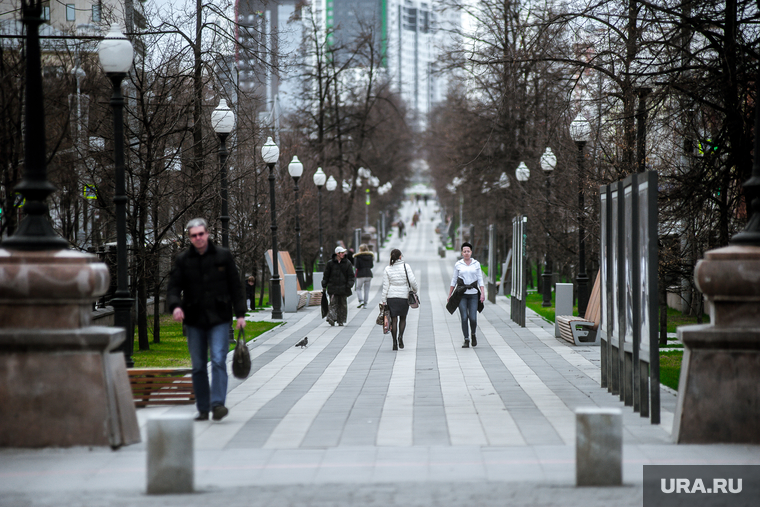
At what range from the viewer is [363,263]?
2702 centimetres

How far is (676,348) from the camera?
15.8 meters

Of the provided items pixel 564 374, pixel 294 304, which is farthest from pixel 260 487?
pixel 294 304

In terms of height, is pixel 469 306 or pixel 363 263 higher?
pixel 363 263

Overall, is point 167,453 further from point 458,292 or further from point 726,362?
point 458,292

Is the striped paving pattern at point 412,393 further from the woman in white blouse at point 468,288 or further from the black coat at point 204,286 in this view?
the black coat at point 204,286

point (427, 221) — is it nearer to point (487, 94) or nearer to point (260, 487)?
point (487, 94)

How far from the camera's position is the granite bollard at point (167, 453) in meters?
5.79

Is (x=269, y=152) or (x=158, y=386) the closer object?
(x=158, y=386)

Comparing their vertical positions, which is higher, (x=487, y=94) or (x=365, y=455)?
(x=487, y=94)

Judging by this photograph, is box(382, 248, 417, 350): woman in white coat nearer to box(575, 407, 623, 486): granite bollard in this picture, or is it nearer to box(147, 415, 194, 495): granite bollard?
box(575, 407, 623, 486): granite bollard

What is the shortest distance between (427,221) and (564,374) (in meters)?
108

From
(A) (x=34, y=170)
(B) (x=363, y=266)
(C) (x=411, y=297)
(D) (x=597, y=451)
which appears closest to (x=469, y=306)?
(C) (x=411, y=297)

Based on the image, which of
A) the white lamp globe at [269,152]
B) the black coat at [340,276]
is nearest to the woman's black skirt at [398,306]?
the black coat at [340,276]

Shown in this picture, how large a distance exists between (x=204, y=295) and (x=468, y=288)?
830 cm
